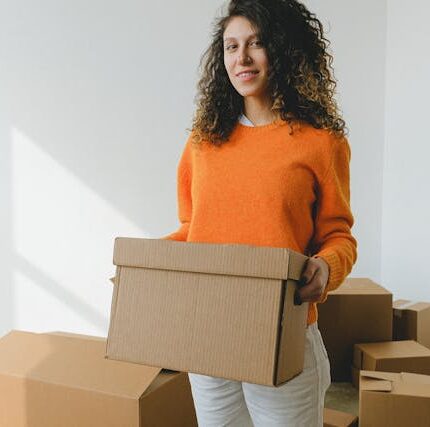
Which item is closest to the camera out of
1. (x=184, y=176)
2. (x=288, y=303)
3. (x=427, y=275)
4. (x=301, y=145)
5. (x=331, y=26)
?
(x=288, y=303)

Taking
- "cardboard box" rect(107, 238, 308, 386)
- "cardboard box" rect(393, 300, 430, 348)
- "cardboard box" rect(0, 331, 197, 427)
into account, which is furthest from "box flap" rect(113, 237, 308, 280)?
"cardboard box" rect(393, 300, 430, 348)

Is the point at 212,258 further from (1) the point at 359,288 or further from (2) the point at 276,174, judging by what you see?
(1) the point at 359,288

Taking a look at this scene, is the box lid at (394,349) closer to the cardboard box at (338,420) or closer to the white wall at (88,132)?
the cardboard box at (338,420)

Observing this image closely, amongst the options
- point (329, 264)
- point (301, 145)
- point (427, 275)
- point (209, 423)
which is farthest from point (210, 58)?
point (427, 275)

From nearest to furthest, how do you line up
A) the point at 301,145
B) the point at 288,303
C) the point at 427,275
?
the point at 288,303, the point at 301,145, the point at 427,275

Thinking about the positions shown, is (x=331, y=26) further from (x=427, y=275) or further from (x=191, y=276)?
(x=191, y=276)

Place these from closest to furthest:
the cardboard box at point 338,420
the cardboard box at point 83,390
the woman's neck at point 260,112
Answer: the woman's neck at point 260,112, the cardboard box at point 83,390, the cardboard box at point 338,420

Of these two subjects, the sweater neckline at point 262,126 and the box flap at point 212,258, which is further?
the sweater neckline at point 262,126

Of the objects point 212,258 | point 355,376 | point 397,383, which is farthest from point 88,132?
point 212,258

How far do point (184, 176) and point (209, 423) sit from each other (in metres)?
0.44

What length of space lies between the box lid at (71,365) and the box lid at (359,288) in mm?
933

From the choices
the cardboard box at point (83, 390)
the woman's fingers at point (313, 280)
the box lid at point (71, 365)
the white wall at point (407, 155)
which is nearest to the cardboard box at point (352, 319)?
the white wall at point (407, 155)

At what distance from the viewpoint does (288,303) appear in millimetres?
698

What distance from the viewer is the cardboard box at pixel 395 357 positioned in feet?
5.49
